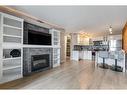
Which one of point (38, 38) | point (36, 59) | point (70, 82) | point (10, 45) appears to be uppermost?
point (38, 38)

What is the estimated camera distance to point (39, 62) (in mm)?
6215

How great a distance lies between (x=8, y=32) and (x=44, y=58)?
2.42 meters

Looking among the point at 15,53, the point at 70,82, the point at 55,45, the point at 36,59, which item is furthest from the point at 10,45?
the point at 55,45

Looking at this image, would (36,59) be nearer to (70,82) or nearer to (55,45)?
(55,45)

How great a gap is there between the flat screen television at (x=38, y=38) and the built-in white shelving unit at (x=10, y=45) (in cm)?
70

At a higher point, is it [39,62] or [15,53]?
[15,53]

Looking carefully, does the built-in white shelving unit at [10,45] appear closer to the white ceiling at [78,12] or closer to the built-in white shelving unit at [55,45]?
the white ceiling at [78,12]

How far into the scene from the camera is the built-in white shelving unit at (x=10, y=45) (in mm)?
4199

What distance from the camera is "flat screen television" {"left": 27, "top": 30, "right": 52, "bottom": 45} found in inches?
222

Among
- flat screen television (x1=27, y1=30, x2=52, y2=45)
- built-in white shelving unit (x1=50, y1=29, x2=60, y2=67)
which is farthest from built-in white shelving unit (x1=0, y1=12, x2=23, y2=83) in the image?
built-in white shelving unit (x1=50, y1=29, x2=60, y2=67)

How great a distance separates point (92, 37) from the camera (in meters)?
13.4

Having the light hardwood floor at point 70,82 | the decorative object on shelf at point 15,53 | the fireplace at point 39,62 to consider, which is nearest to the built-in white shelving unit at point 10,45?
the decorative object on shelf at point 15,53

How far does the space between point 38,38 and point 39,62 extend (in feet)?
3.59

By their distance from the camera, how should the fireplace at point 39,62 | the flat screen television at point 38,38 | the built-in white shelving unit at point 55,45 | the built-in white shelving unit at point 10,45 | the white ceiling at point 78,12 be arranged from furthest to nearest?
the built-in white shelving unit at point 55,45 < the fireplace at point 39,62 < the flat screen television at point 38,38 < the white ceiling at point 78,12 < the built-in white shelving unit at point 10,45
